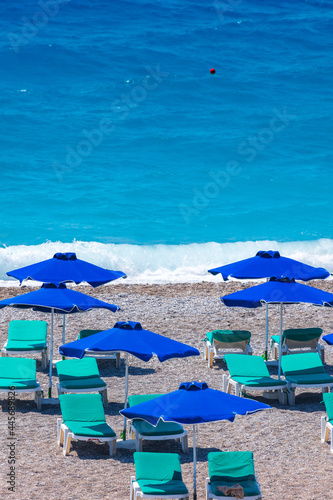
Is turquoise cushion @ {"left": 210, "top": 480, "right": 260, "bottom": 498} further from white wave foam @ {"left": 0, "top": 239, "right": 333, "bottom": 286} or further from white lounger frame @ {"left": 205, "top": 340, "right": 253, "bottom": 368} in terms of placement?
white wave foam @ {"left": 0, "top": 239, "right": 333, "bottom": 286}

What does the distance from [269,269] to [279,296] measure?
172 centimetres

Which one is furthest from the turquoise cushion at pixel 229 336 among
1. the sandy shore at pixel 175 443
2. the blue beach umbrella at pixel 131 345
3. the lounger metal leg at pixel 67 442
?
the lounger metal leg at pixel 67 442

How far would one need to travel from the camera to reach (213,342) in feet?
40.3

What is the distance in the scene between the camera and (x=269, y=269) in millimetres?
12070

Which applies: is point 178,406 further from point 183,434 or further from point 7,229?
point 7,229

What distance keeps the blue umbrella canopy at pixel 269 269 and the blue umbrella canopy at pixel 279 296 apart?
1.07 metres

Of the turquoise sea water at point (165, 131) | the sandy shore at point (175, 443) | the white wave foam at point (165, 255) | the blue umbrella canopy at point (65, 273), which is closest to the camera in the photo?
the sandy shore at point (175, 443)

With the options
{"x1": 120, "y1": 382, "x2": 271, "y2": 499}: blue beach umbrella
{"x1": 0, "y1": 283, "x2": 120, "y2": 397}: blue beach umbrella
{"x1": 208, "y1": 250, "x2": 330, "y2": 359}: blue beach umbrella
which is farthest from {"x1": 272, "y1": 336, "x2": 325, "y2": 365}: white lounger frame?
{"x1": 120, "y1": 382, "x2": 271, "y2": 499}: blue beach umbrella

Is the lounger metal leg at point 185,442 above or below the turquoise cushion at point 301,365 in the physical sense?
below

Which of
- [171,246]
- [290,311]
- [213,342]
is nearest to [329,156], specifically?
[171,246]

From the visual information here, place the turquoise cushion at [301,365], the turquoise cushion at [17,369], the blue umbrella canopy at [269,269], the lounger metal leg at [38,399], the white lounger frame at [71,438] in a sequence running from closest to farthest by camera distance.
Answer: the white lounger frame at [71,438] < the lounger metal leg at [38,399] < the turquoise cushion at [17,369] < the turquoise cushion at [301,365] < the blue umbrella canopy at [269,269]

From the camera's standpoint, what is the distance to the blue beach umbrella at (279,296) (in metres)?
10.4

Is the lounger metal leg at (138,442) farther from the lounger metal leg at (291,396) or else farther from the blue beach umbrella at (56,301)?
the lounger metal leg at (291,396)

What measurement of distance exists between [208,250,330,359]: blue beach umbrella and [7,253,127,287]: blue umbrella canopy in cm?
202
